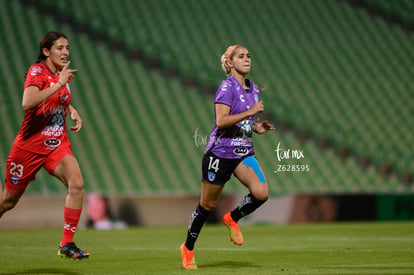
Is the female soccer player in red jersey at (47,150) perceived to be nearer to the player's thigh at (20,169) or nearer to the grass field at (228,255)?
the player's thigh at (20,169)

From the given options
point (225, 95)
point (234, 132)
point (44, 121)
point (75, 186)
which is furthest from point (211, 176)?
point (44, 121)

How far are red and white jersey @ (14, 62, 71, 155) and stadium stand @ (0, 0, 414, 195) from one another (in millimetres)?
10986

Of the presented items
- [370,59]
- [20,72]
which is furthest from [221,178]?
[370,59]

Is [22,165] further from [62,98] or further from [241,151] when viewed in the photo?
[241,151]

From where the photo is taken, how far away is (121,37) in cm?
2294

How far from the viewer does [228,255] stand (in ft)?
28.4

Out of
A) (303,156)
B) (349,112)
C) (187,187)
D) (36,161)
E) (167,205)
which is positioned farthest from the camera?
(349,112)

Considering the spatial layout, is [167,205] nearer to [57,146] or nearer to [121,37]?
[121,37]

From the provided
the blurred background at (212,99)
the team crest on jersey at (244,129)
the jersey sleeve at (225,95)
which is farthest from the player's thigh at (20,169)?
the blurred background at (212,99)

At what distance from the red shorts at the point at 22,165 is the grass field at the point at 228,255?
839 mm

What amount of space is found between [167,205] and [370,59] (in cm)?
1103

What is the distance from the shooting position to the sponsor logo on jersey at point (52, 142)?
22.3 feet

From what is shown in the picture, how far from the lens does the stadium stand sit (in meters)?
19.5

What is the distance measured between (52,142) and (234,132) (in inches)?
69.3
